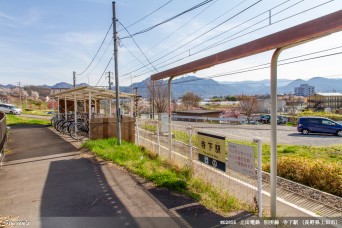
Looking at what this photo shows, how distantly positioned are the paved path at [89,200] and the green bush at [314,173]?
3274 millimetres

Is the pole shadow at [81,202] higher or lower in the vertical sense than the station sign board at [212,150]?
lower

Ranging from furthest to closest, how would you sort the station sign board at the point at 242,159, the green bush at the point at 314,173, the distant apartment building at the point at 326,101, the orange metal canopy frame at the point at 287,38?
the distant apartment building at the point at 326,101, the green bush at the point at 314,173, the station sign board at the point at 242,159, the orange metal canopy frame at the point at 287,38

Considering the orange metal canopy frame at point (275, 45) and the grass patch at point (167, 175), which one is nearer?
the orange metal canopy frame at point (275, 45)

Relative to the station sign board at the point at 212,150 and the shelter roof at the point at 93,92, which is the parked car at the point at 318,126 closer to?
the shelter roof at the point at 93,92

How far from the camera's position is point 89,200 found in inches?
206

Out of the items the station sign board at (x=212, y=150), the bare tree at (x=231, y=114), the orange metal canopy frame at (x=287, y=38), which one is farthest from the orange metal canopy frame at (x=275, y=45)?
the bare tree at (x=231, y=114)

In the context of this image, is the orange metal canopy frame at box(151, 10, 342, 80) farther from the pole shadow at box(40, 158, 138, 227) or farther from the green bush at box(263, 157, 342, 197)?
the green bush at box(263, 157, 342, 197)

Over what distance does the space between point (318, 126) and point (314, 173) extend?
1921 cm

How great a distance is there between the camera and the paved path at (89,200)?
4.30 m

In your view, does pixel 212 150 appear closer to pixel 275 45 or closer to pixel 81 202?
pixel 275 45

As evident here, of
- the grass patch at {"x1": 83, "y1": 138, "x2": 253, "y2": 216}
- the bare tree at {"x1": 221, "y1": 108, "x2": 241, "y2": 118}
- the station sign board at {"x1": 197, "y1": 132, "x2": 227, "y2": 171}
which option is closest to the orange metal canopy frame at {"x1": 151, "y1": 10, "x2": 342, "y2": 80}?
the station sign board at {"x1": 197, "y1": 132, "x2": 227, "y2": 171}

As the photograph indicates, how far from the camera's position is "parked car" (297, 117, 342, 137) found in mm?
22812

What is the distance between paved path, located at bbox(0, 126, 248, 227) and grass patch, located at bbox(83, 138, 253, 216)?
25 cm

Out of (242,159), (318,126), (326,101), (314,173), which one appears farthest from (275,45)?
(326,101)
